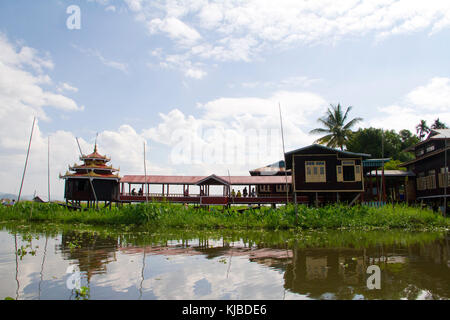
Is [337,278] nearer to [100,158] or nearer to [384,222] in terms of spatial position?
[384,222]

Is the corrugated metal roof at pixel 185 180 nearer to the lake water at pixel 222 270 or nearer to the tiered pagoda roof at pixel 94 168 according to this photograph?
the tiered pagoda roof at pixel 94 168

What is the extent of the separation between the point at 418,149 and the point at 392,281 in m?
28.8

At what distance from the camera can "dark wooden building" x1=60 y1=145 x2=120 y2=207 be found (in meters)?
32.0

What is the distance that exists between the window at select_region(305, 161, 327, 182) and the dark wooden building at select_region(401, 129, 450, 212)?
28.2 ft

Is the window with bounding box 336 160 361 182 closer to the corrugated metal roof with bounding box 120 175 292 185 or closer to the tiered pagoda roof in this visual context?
the corrugated metal roof with bounding box 120 175 292 185

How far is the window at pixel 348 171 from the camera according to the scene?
24891 mm

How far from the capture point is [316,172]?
25125mm

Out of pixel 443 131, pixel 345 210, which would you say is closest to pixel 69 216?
pixel 345 210

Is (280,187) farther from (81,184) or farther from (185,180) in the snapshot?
(81,184)

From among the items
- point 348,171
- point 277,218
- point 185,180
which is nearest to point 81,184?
point 185,180

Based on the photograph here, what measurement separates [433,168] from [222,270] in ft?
88.2

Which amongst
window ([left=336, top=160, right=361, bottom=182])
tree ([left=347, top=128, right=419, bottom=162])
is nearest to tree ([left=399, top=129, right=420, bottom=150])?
tree ([left=347, top=128, right=419, bottom=162])
